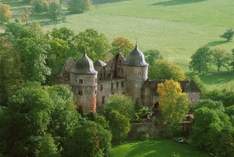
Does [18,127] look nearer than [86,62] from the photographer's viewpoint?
Yes

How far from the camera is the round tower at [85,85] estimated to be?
10944 cm

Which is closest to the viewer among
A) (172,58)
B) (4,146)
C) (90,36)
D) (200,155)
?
(4,146)

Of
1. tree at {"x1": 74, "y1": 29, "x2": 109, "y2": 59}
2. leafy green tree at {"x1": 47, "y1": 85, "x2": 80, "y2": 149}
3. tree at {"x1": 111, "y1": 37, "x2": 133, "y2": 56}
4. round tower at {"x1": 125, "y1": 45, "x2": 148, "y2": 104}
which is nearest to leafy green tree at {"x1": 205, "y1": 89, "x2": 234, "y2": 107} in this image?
round tower at {"x1": 125, "y1": 45, "x2": 148, "y2": 104}

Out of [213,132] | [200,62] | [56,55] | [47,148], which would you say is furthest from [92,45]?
[47,148]

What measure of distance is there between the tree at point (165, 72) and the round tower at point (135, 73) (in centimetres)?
1122

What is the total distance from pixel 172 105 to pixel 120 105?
8.32m

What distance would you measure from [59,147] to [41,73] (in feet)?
63.0

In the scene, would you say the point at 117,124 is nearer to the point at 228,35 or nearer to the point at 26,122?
the point at 26,122

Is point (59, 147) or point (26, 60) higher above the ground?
point (26, 60)

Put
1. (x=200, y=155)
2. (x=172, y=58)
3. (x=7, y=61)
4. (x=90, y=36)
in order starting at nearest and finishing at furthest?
(x=200, y=155), (x=7, y=61), (x=90, y=36), (x=172, y=58)

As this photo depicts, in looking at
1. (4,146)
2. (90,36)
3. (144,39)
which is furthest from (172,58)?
(4,146)

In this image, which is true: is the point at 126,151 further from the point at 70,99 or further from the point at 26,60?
the point at 26,60

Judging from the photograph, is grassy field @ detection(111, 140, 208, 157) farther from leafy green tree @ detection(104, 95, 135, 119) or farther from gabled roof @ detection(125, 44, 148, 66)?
gabled roof @ detection(125, 44, 148, 66)

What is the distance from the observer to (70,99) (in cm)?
10525
